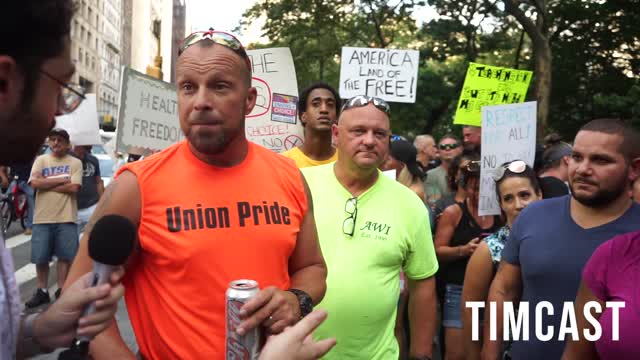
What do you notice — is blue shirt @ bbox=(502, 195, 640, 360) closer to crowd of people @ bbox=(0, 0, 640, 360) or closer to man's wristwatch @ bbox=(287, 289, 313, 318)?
crowd of people @ bbox=(0, 0, 640, 360)

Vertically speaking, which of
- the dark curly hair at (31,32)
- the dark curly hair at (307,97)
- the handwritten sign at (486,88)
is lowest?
the dark curly hair at (31,32)

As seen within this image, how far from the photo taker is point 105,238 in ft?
4.79

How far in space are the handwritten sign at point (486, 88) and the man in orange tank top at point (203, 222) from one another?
17.1 feet

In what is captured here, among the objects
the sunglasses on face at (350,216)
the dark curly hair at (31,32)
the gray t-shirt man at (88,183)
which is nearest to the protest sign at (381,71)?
the sunglasses on face at (350,216)

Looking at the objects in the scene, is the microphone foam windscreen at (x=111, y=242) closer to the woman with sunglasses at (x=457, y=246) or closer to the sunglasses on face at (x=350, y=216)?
the sunglasses on face at (x=350, y=216)

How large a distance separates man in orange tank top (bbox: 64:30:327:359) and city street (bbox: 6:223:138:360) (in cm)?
350

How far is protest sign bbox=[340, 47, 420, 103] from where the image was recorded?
694cm

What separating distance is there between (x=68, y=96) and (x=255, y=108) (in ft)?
14.9

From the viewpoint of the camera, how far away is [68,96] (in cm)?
143

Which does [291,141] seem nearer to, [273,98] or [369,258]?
[273,98]

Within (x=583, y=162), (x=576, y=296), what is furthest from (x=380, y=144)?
(x=576, y=296)

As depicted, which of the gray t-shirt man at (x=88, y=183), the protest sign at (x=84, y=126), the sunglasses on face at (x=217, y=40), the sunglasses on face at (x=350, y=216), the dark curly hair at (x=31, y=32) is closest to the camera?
the dark curly hair at (x=31, y=32)

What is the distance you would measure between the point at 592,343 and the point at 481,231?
7.63ft

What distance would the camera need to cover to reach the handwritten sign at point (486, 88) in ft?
23.3
